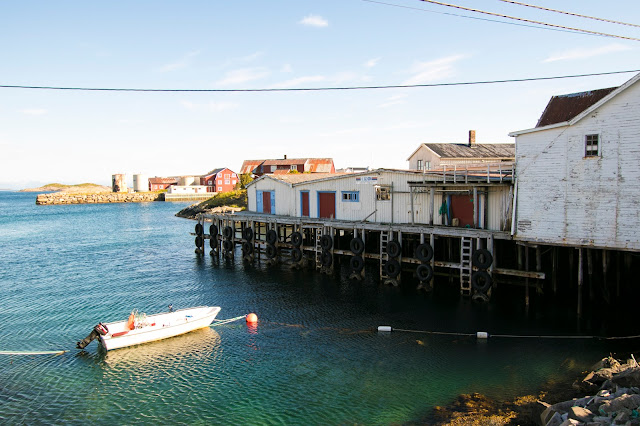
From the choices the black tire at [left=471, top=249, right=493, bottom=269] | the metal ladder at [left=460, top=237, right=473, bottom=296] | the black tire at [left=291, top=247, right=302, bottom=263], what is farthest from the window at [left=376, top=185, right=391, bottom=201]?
the black tire at [left=471, top=249, right=493, bottom=269]

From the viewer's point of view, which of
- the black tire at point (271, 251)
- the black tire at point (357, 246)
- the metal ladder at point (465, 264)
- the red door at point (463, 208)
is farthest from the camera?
the black tire at point (271, 251)

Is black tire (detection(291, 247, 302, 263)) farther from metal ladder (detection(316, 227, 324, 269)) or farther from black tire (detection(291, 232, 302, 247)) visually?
metal ladder (detection(316, 227, 324, 269))

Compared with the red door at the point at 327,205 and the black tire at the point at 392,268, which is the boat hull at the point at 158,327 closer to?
the black tire at the point at 392,268

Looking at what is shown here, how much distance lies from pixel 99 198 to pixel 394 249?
139426mm

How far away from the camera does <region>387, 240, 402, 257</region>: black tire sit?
27641mm

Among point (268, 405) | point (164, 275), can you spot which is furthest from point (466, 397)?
point (164, 275)

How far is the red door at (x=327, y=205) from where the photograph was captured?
33.5m

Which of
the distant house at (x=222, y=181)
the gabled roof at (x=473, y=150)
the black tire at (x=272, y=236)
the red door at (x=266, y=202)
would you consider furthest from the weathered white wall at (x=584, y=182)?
the distant house at (x=222, y=181)

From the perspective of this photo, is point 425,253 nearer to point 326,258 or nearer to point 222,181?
point 326,258

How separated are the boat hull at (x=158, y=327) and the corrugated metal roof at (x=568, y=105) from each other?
24.2 m

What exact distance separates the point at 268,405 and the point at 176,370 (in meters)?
4.82

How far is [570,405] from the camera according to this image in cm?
1205

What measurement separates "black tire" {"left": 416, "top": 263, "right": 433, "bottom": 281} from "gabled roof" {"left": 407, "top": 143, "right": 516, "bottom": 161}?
22108mm

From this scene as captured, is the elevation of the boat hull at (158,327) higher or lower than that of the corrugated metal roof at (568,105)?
lower
